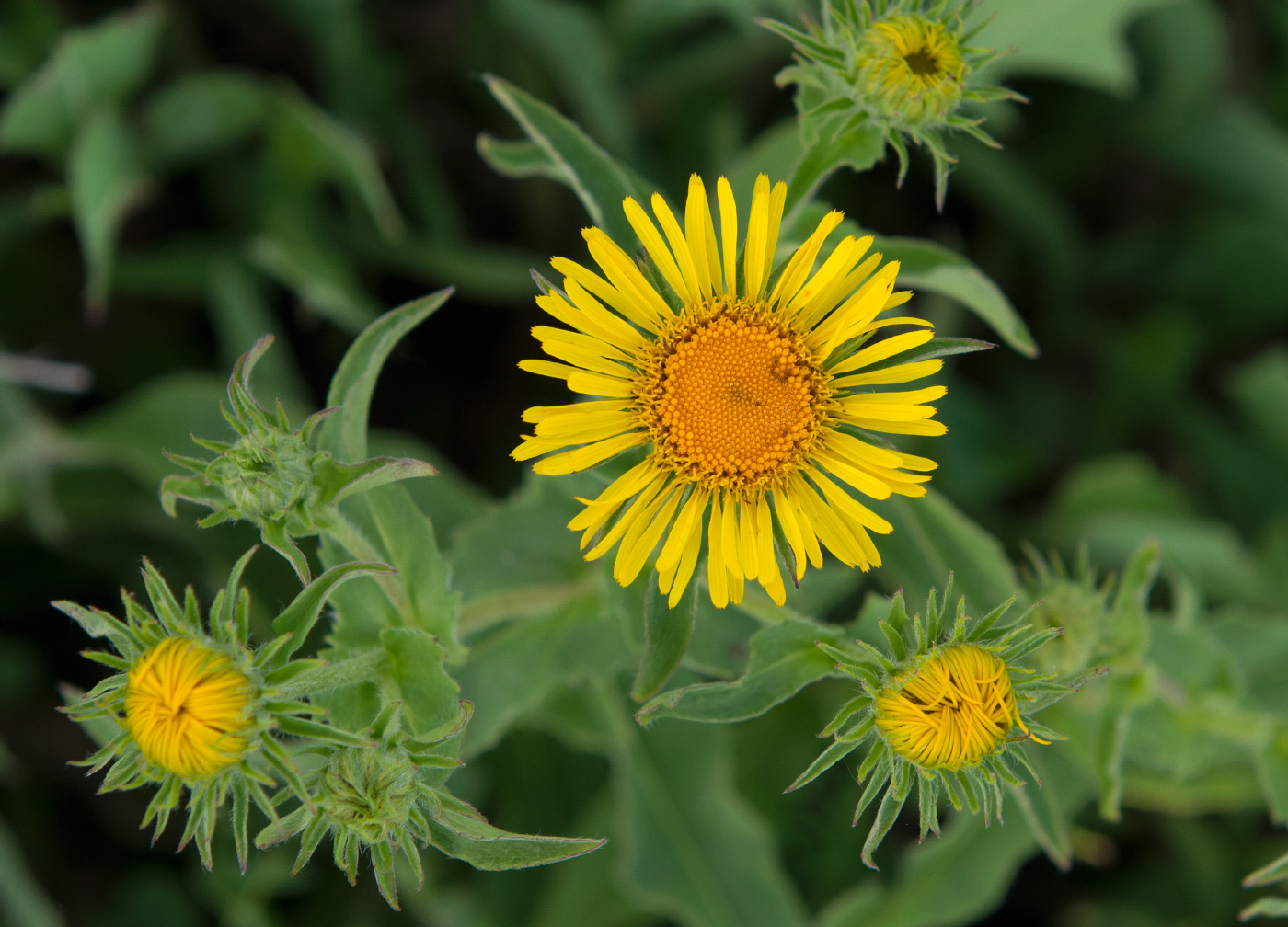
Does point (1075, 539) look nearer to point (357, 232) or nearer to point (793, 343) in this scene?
point (793, 343)

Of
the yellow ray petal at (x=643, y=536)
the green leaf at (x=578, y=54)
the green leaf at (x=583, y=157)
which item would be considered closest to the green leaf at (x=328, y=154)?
the green leaf at (x=578, y=54)

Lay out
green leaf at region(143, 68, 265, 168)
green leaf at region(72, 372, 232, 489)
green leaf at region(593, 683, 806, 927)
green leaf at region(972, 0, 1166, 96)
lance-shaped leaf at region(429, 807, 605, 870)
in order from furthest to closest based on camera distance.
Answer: green leaf at region(143, 68, 265, 168)
green leaf at region(972, 0, 1166, 96)
green leaf at region(72, 372, 232, 489)
green leaf at region(593, 683, 806, 927)
lance-shaped leaf at region(429, 807, 605, 870)

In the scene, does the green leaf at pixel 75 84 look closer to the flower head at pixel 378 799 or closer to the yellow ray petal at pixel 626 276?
the yellow ray petal at pixel 626 276

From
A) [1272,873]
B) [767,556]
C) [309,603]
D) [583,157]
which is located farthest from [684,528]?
[1272,873]

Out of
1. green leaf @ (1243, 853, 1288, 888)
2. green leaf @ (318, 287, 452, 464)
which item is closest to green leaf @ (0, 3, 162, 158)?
green leaf @ (318, 287, 452, 464)

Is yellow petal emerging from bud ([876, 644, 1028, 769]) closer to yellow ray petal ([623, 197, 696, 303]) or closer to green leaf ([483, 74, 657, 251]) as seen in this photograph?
yellow ray petal ([623, 197, 696, 303])

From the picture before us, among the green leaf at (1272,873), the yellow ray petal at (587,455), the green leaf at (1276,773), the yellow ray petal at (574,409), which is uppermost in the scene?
the yellow ray petal at (574,409)

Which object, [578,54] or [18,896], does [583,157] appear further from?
[18,896]
